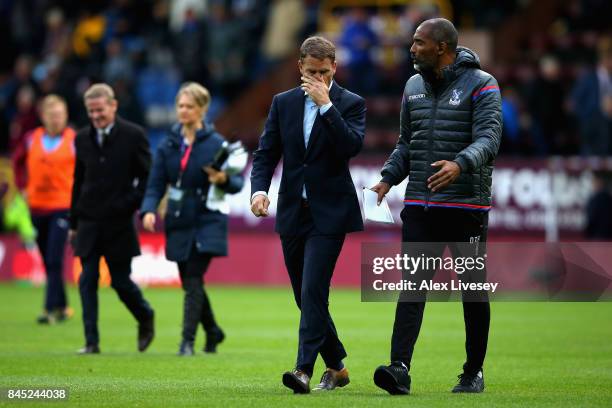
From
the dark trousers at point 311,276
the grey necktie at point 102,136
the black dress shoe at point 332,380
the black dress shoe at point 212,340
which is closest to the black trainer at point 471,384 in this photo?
the black dress shoe at point 332,380

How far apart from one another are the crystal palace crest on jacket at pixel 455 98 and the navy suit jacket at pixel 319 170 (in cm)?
73

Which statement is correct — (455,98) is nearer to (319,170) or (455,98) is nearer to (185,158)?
(319,170)

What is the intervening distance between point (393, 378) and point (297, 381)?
680 mm

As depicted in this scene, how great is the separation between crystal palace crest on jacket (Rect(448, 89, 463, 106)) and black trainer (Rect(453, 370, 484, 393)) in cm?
199

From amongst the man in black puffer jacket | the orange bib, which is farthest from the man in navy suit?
the orange bib

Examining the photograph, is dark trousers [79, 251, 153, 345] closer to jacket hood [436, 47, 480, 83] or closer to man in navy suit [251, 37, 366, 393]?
man in navy suit [251, 37, 366, 393]

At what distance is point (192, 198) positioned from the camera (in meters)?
13.4

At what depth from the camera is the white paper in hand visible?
9852mm

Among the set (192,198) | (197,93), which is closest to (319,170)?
(192,198)

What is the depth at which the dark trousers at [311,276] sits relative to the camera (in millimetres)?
9766

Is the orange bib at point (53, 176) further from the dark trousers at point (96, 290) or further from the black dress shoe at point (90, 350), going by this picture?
the black dress shoe at point (90, 350)

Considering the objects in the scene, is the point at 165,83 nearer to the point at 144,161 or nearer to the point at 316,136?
the point at 144,161

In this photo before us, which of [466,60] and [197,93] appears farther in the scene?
[197,93]

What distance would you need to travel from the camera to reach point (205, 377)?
11.1 meters
